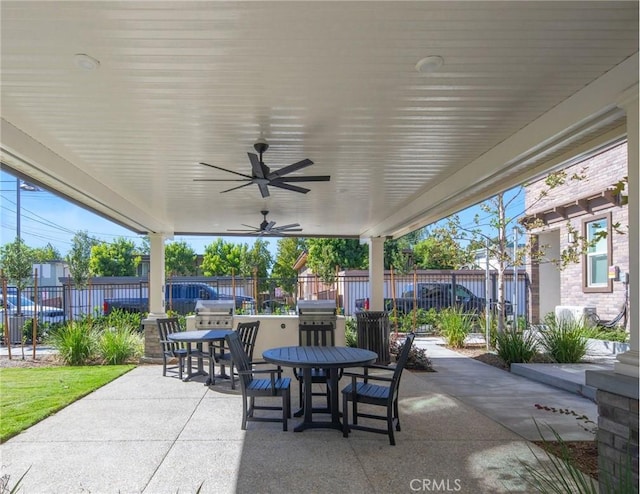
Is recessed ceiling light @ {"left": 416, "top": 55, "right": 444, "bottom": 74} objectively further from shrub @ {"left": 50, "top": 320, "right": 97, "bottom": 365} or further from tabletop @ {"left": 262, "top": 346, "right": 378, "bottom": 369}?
shrub @ {"left": 50, "top": 320, "right": 97, "bottom": 365}

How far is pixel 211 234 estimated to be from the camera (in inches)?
428

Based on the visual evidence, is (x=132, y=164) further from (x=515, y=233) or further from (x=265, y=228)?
(x=515, y=233)

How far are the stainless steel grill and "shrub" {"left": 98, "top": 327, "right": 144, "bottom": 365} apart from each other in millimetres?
3389

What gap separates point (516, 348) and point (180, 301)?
30.9 feet

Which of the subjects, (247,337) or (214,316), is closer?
(247,337)

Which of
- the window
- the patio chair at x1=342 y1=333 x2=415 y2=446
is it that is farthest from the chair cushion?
the window

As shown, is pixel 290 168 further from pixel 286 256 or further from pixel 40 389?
pixel 286 256

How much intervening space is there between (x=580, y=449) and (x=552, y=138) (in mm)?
2770

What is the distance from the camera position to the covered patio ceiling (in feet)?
8.04

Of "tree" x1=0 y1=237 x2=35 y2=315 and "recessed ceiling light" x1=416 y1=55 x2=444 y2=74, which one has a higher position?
"recessed ceiling light" x1=416 y1=55 x2=444 y2=74

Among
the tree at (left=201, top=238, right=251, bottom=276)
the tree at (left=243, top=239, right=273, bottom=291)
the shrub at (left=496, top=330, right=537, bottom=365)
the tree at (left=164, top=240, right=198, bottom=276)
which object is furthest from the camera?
the tree at (left=164, top=240, right=198, bottom=276)

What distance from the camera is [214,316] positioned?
894 cm

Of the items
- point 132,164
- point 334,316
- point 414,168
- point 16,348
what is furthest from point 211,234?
point 414,168

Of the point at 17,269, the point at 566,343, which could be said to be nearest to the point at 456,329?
the point at 566,343
